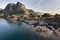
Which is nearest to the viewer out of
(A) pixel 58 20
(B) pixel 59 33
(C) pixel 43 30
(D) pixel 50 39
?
(D) pixel 50 39

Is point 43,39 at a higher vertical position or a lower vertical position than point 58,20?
lower

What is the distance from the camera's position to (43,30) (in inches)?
2371

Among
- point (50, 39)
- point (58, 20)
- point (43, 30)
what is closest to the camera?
point (50, 39)

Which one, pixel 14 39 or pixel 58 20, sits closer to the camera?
pixel 14 39

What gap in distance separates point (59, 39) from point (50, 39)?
3882 millimetres

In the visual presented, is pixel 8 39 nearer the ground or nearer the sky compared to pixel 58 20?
nearer the ground

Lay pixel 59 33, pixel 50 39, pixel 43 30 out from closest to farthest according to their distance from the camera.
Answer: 1. pixel 50 39
2. pixel 59 33
3. pixel 43 30

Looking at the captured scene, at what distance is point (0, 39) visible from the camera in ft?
153

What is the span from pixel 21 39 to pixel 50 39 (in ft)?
38.5

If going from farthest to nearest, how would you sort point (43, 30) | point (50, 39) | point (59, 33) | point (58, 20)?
point (58, 20), point (43, 30), point (59, 33), point (50, 39)

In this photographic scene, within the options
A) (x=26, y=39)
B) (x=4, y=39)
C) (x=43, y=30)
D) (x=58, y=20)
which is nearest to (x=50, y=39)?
(x=26, y=39)

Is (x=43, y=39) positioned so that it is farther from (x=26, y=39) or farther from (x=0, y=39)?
(x=0, y=39)

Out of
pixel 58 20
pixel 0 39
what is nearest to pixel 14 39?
Result: pixel 0 39

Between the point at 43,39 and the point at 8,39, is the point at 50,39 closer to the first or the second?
the point at 43,39
